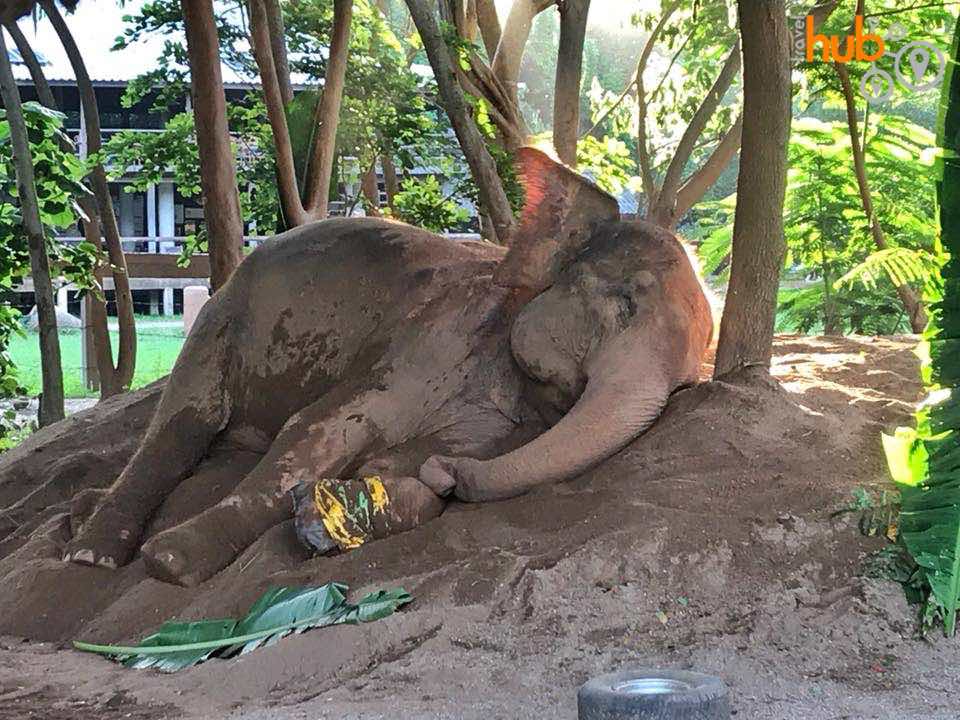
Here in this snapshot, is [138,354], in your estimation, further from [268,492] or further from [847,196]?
[268,492]

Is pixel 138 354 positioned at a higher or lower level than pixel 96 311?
lower

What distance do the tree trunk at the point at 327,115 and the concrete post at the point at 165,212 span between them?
13.6 m

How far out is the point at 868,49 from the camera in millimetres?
9141

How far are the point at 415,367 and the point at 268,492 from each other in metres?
0.86

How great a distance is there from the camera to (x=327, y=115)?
33.4 feet

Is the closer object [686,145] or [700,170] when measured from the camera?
[686,145]

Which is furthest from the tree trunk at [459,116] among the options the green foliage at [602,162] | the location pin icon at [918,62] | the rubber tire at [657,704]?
the green foliage at [602,162]

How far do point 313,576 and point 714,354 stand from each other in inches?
100

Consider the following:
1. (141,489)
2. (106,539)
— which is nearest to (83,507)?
(141,489)

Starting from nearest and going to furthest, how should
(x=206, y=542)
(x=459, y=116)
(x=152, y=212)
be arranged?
(x=206, y=542), (x=459, y=116), (x=152, y=212)

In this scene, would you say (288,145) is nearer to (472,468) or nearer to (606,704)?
(472,468)

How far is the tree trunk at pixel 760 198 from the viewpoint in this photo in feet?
18.4

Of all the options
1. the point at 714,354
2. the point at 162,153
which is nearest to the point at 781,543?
the point at 714,354

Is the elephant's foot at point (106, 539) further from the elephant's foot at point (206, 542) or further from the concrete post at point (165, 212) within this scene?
the concrete post at point (165, 212)
